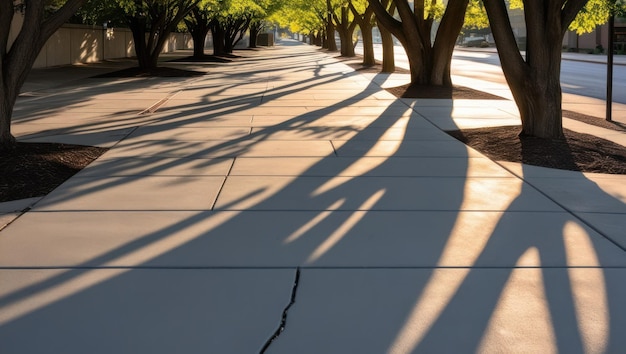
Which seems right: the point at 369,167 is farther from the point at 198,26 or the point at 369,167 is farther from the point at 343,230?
the point at 198,26

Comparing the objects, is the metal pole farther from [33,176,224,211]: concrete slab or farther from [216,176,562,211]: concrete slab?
[33,176,224,211]: concrete slab

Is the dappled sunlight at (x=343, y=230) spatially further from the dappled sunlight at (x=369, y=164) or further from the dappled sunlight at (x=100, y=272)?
the dappled sunlight at (x=100, y=272)

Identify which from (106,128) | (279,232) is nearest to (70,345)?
(279,232)

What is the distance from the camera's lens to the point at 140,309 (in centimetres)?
446

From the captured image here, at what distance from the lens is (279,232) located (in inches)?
243

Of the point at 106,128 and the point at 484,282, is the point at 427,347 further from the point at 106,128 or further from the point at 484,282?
the point at 106,128

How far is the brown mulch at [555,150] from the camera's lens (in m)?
9.38

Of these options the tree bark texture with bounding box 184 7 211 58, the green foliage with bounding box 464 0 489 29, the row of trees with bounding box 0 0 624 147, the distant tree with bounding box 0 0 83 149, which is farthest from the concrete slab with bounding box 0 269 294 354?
the tree bark texture with bounding box 184 7 211 58

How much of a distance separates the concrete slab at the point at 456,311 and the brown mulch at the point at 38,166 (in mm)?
4004

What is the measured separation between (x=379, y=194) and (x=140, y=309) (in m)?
3.70

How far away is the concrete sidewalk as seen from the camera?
4.14 meters

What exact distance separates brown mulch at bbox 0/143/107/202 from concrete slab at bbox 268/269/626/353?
13.1 ft

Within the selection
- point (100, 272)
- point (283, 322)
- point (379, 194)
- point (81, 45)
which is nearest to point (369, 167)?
Result: point (379, 194)

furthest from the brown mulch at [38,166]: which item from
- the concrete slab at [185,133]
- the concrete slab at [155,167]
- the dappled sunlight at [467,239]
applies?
the dappled sunlight at [467,239]
